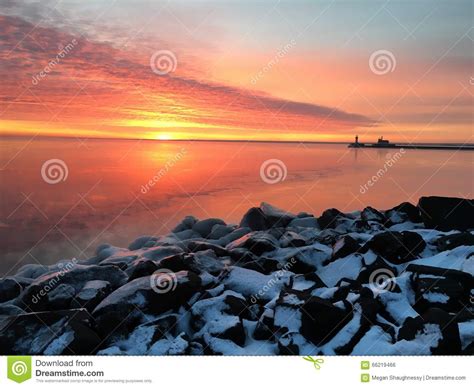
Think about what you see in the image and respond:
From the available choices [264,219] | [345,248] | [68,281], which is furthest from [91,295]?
[264,219]

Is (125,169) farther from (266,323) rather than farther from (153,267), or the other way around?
(266,323)

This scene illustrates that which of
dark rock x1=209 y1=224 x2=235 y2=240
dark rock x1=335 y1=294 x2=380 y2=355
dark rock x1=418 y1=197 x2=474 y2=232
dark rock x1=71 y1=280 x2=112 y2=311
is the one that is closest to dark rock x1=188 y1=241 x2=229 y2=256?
dark rock x1=209 y1=224 x2=235 y2=240

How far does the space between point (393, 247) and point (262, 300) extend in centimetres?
192

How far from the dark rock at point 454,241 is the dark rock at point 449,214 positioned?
76cm

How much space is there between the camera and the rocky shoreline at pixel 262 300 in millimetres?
4277

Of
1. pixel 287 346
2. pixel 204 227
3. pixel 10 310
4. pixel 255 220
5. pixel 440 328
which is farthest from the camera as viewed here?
pixel 204 227

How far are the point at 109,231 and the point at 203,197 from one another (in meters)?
3.46

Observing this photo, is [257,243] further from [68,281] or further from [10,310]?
[10,310]

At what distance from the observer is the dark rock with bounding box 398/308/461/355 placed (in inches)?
160

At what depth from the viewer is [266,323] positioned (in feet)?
14.8

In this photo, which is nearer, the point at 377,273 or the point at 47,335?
the point at 47,335

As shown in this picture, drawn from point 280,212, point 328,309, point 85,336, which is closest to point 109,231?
point 280,212

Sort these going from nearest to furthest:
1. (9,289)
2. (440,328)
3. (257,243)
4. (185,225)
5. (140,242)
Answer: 1. (440,328)
2. (9,289)
3. (257,243)
4. (140,242)
5. (185,225)

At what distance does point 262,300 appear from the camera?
4.97m
